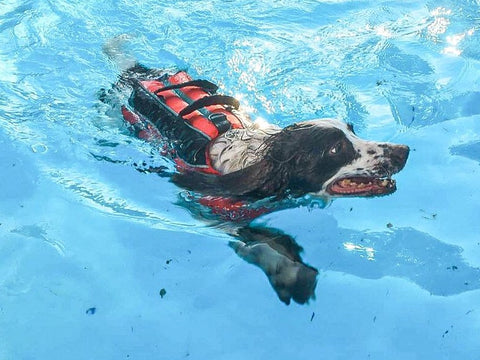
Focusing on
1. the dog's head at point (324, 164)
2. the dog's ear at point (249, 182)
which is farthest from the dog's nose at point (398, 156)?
the dog's ear at point (249, 182)

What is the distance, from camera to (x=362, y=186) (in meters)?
3.72

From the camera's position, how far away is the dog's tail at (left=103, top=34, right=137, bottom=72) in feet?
17.7

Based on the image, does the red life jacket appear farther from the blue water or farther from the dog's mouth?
the dog's mouth

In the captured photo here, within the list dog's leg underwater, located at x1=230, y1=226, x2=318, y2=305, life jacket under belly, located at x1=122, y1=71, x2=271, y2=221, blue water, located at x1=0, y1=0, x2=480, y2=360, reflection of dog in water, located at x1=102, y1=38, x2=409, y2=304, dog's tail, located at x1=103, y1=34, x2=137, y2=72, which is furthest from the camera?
dog's tail, located at x1=103, y1=34, x2=137, y2=72

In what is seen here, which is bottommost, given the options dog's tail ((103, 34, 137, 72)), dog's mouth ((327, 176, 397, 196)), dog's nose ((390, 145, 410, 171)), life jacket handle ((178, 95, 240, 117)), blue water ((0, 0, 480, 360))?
blue water ((0, 0, 480, 360))

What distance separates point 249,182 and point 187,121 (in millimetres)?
806

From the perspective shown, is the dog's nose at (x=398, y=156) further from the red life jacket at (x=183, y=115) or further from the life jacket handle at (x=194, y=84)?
the life jacket handle at (x=194, y=84)

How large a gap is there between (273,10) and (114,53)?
2.04 meters

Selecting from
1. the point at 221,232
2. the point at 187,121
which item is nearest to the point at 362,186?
the point at 221,232

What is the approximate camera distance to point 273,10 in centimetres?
678

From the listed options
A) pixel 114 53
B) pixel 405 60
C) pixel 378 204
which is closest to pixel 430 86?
pixel 405 60

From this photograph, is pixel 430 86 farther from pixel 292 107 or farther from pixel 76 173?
pixel 76 173

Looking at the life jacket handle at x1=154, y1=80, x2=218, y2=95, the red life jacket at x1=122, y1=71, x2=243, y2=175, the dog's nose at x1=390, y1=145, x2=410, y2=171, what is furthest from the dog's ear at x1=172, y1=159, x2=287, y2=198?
the life jacket handle at x1=154, y1=80, x2=218, y2=95

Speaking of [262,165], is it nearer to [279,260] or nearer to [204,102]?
[279,260]
